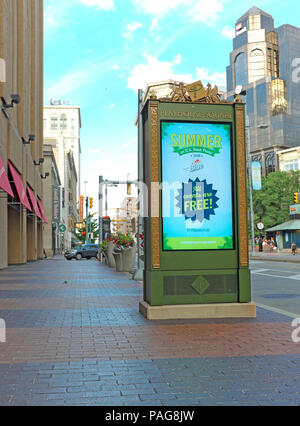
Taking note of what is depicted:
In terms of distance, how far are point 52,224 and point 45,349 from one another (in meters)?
59.5

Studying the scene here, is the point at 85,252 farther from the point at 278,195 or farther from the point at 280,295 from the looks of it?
the point at 280,295

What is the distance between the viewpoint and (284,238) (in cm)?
6531

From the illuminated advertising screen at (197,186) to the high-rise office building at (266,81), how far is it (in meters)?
93.3

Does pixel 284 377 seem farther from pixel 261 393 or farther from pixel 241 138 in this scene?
pixel 241 138

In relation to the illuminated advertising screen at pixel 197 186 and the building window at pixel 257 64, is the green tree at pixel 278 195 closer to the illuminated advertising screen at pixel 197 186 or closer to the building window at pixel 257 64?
the building window at pixel 257 64

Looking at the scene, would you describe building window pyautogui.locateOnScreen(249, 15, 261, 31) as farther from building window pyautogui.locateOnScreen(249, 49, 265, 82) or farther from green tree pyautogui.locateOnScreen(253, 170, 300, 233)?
green tree pyautogui.locateOnScreen(253, 170, 300, 233)

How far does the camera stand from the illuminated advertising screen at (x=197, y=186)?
8.91 metres

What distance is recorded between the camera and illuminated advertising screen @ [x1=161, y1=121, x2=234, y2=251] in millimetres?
8906

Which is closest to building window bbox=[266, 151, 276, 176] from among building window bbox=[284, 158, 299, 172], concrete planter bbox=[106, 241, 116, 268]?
building window bbox=[284, 158, 299, 172]

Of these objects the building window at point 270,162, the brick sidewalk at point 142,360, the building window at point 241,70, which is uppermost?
the building window at point 241,70

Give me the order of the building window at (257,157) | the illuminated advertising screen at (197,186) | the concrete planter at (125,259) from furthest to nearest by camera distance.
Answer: the building window at (257,157)
the concrete planter at (125,259)
the illuminated advertising screen at (197,186)

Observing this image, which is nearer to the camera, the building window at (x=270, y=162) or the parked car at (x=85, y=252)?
the parked car at (x=85, y=252)

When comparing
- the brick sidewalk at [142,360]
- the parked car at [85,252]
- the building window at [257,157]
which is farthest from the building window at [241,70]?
the brick sidewalk at [142,360]

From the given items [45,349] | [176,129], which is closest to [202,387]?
[45,349]
